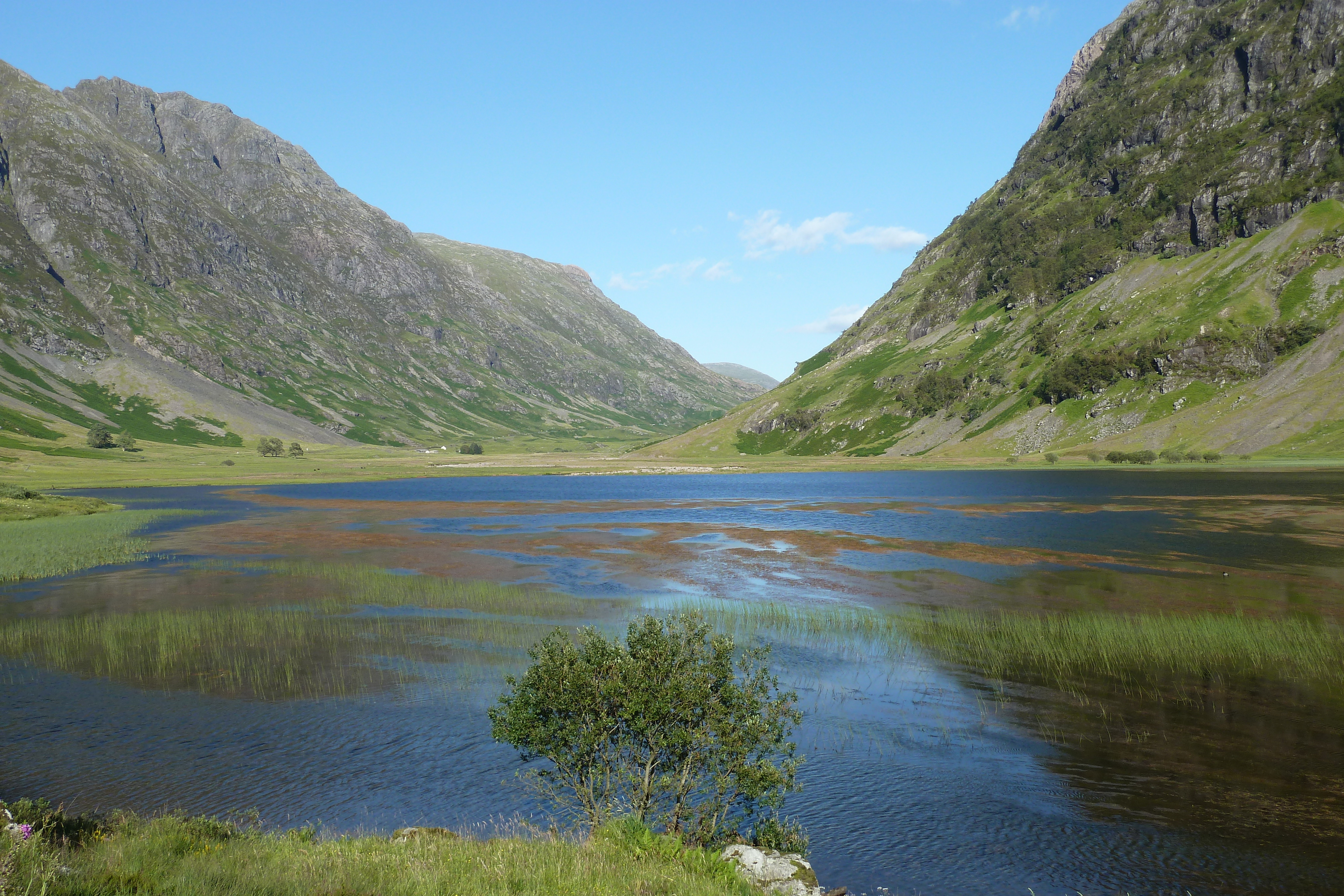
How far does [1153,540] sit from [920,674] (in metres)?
53.5

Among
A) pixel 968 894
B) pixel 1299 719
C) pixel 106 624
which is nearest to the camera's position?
pixel 968 894

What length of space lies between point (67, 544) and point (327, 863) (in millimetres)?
94053

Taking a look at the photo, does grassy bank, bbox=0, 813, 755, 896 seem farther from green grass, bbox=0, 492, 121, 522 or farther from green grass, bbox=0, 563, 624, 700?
green grass, bbox=0, 492, 121, 522

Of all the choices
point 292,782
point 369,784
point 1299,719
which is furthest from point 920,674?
point 292,782

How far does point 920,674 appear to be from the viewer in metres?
40.7

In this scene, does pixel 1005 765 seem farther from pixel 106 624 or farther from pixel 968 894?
pixel 106 624

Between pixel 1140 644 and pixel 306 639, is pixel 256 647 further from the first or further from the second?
pixel 1140 644

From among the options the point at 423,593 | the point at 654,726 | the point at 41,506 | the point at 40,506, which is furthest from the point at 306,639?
the point at 40,506

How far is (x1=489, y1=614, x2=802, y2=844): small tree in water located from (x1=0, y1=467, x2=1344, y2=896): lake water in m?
3.61

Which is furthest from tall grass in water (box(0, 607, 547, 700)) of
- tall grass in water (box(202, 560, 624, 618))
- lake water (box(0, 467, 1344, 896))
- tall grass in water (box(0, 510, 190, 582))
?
tall grass in water (box(0, 510, 190, 582))

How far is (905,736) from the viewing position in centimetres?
3209

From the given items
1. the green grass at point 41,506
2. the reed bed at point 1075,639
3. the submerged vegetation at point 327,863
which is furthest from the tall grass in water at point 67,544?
the submerged vegetation at point 327,863

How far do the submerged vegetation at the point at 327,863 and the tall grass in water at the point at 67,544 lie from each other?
6810 centimetres

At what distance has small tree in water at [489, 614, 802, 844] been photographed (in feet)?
74.0
